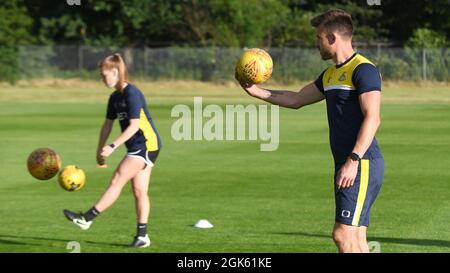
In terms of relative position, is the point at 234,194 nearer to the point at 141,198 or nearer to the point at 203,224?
the point at 203,224

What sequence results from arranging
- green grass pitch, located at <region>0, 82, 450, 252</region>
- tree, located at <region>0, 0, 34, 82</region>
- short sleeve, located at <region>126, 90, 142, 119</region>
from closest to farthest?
short sleeve, located at <region>126, 90, 142, 119</region>
green grass pitch, located at <region>0, 82, 450, 252</region>
tree, located at <region>0, 0, 34, 82</region>

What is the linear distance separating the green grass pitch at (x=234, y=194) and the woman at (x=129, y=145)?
0.41 m

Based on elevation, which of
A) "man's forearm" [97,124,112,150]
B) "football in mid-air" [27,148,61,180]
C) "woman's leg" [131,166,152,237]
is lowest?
"woman's leg" [131,166,152,237]

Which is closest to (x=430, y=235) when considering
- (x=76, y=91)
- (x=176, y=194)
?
(x=176, y=194)

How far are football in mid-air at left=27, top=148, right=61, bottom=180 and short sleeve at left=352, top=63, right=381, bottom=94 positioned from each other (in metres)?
5.17

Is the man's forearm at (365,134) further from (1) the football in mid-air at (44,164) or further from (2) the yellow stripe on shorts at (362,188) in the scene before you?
(1) the football in mid-air at (44,164)

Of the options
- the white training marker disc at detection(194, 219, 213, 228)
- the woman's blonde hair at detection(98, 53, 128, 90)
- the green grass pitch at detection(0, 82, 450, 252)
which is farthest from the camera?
the white training marker disc at detection(194, 219, 213, 228)

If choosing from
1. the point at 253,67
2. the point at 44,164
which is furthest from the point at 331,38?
the point at 44,164

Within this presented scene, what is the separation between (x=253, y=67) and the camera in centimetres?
1041

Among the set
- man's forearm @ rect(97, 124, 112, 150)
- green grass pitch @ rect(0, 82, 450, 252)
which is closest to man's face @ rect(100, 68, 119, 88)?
man's forearm @ rect(97, 124, 112, 150)

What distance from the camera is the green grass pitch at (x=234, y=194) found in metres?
13.4

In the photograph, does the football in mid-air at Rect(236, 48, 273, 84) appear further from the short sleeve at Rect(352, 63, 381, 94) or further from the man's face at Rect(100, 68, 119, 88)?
the man's face at Rect(100, 68, 119, 88)

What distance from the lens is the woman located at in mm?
12688
